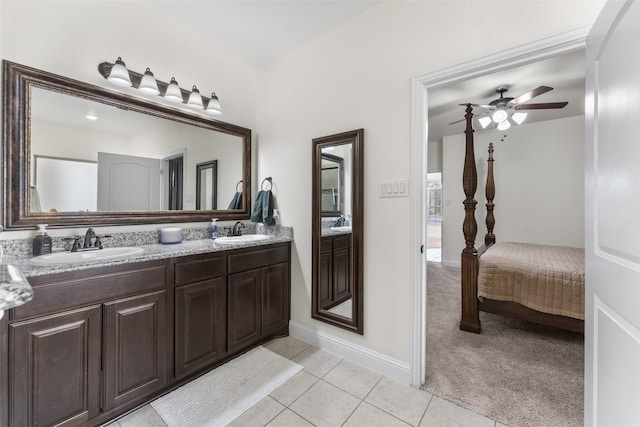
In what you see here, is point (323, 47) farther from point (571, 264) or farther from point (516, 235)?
point (516, 235)

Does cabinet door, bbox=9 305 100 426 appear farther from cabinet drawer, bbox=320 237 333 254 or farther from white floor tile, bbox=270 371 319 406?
cabinet drawer, bbox=320 237 333 254

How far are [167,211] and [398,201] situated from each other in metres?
1.84

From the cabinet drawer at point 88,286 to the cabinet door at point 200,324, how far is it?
0.71ft

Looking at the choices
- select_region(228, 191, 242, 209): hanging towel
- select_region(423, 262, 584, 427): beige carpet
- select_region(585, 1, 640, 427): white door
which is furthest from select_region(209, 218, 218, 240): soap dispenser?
select_region(585, 1, 640, 427): white door

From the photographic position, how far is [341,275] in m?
2.23

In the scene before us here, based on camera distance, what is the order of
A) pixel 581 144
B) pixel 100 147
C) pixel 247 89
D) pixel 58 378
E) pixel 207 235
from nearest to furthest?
pixel 58 378 < pixel 100 147 < pixel 207 235 < pixel 247 89 < pixel 581 144

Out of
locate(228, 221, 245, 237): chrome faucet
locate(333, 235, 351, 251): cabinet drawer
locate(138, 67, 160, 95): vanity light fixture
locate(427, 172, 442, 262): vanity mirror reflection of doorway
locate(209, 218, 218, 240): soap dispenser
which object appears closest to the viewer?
locate(138, 67, 160, 95): vanity light fixture

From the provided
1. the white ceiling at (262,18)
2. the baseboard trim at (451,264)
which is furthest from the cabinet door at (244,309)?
the baseboard trim at (451,264)

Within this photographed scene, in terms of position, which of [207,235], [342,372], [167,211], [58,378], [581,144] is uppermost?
[581,144]

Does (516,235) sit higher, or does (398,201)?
(398,201)

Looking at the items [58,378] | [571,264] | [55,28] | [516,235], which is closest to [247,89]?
[55,28]

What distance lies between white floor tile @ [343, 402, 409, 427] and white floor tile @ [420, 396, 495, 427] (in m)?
0.16

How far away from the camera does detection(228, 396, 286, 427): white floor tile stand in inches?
58.1

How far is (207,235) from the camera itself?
243cm
